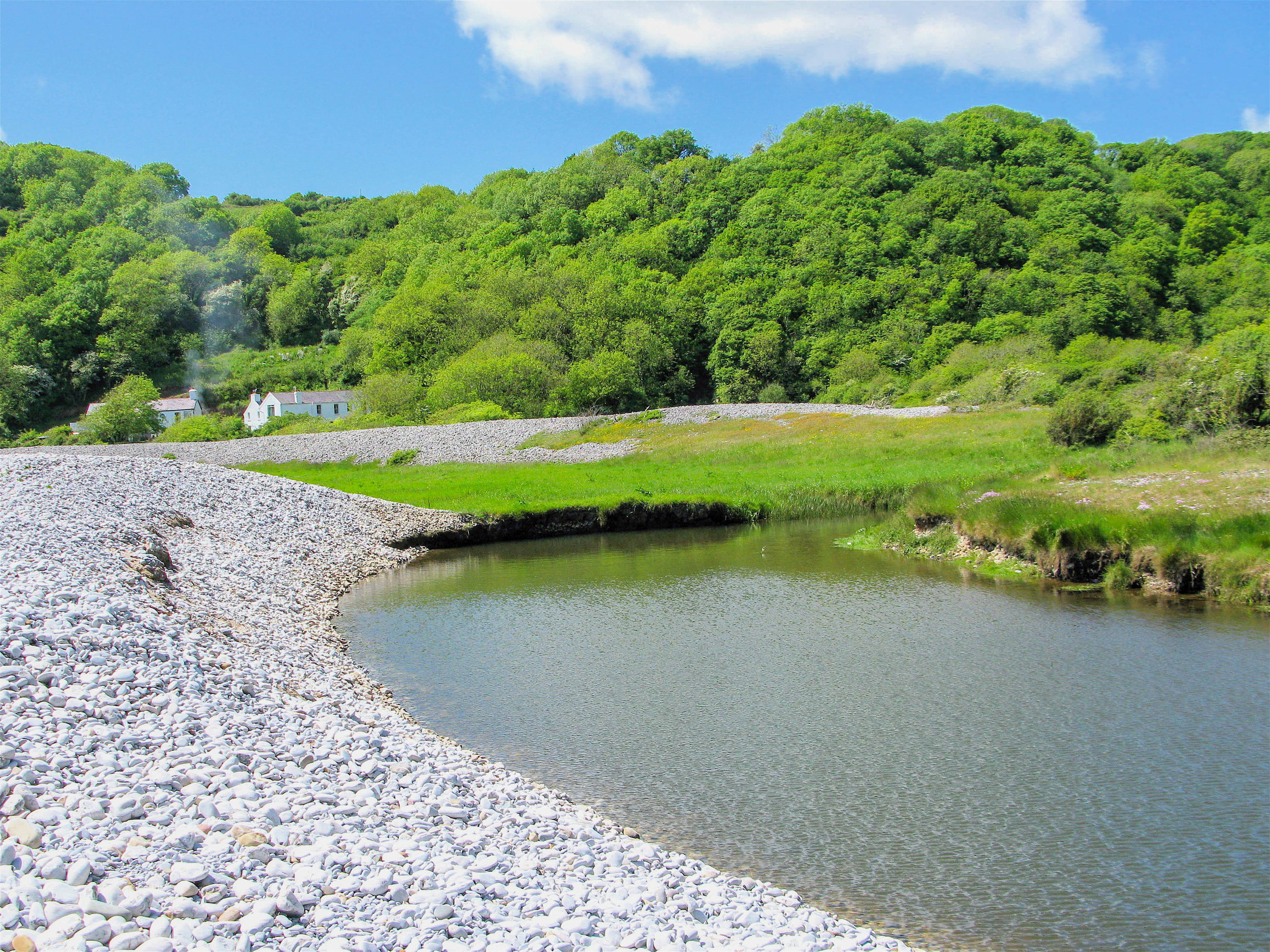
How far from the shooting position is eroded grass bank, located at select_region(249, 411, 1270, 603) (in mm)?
17812

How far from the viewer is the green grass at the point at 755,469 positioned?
3158 centimetres

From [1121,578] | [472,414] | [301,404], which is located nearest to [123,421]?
[472,414]

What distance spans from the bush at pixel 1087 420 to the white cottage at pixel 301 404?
241ft

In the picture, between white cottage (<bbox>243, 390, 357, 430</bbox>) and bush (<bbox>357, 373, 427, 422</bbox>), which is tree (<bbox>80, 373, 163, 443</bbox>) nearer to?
bush (<bbox>357, 373, 427, 422</bbox>)

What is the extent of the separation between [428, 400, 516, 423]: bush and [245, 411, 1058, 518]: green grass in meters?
12.0

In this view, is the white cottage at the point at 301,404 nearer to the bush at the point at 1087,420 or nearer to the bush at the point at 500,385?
the bush at the point at 500,385

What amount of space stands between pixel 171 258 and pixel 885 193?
91835 millimetres

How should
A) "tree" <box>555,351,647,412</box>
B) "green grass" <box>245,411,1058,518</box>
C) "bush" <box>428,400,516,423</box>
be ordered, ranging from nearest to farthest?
1. "green grass" <box>245,411,1058,518</box>
2. "bush" <box>428,400,516,423</box>
3. "tree" <box>555,351,647,412</box>

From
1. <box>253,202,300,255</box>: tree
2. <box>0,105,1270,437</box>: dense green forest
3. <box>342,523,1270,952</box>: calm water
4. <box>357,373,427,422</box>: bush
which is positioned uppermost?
<box>253,202,300,255</box>: tree

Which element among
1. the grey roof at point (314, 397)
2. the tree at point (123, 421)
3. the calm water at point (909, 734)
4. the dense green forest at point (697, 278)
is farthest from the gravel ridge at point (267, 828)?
the grey roof at point (314, 397)

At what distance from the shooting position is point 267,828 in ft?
21.2

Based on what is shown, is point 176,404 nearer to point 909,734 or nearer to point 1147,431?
point 1147,431

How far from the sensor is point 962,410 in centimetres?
4800

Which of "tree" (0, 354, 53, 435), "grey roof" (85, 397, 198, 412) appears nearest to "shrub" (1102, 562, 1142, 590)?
"tree" (0, 354, 53, 435)
